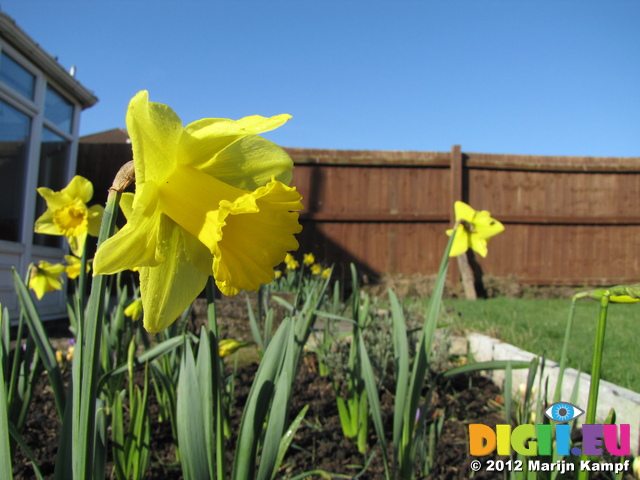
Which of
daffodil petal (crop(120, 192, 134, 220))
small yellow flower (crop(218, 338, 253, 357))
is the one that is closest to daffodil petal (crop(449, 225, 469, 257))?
small yellow flower (crop(218, 338, 253, 357))

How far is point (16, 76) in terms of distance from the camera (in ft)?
13.8

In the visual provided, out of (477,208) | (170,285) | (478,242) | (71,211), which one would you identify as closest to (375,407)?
(478,242)

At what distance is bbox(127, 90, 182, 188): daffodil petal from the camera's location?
593 millimetres

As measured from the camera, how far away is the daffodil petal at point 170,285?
0.67m

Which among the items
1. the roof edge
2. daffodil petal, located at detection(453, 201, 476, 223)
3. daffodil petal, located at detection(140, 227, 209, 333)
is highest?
the roof edge

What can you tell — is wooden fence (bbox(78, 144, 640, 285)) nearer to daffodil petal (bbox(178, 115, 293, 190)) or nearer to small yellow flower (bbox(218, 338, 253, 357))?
small yellow flower (bbox(218, 338, 253, 357))

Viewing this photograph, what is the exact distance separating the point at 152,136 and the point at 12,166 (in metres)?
4.58

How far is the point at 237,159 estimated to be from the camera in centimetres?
75

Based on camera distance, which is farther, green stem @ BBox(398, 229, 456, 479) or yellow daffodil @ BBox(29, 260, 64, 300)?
yellow daffodil @ BBox(29, 260, 64, 300)

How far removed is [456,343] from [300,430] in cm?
167

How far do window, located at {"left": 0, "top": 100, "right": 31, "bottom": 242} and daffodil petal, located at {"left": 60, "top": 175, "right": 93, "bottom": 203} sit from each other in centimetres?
326

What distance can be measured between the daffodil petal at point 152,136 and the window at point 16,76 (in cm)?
437

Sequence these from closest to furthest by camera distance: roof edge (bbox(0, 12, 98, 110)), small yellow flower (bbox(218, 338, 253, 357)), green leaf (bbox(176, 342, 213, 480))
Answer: green leaf (bbox(176, 342, 213, 480)) → small yellow flower (bbox(218, 338, 253, 357)) → roof edge (bbox(0, 12, 98, 110))

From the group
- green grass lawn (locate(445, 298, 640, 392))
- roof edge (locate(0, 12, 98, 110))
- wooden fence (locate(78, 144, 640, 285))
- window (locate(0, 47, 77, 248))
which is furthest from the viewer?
wooden fence (locate(78, 144, 640, 285))
